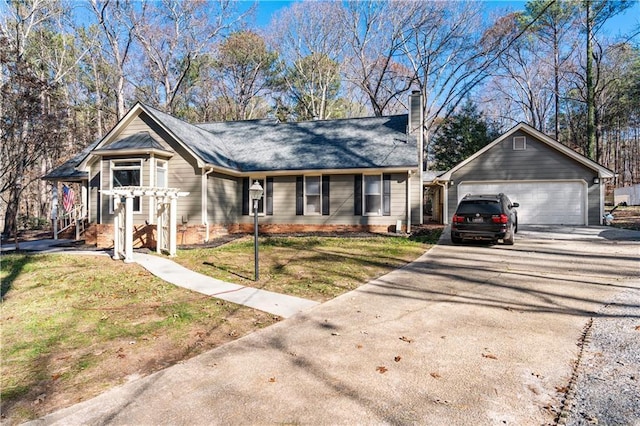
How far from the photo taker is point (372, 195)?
49.0 ft

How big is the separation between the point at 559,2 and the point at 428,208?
54.9 feet

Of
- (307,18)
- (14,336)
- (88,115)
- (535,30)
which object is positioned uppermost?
(307,18)

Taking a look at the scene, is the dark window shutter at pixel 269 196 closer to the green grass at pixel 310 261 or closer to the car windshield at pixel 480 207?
the green grass at pixel 310 261

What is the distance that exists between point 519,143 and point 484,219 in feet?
27.9

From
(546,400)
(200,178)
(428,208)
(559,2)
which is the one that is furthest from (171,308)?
(559,2)

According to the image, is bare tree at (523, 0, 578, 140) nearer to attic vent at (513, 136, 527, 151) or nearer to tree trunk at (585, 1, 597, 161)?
tree trunk at (585, 1, 597, 161)

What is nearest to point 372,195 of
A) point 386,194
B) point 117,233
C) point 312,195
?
point 386,194

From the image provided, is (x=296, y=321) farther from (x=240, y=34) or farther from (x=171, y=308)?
(x=240, y=34)

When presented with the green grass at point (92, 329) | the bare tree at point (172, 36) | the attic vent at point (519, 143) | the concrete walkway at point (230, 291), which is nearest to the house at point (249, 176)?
the concrete walkway at point (230, 291)

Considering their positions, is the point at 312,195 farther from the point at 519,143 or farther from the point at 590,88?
the point at 590,88

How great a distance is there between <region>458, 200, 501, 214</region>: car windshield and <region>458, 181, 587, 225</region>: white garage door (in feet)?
24.1

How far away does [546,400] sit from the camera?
2.87 m

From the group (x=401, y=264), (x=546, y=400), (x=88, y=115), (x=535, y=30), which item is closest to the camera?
(x=546, y=400)

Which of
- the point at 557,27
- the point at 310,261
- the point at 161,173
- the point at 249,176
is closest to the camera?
the point at 310,261
